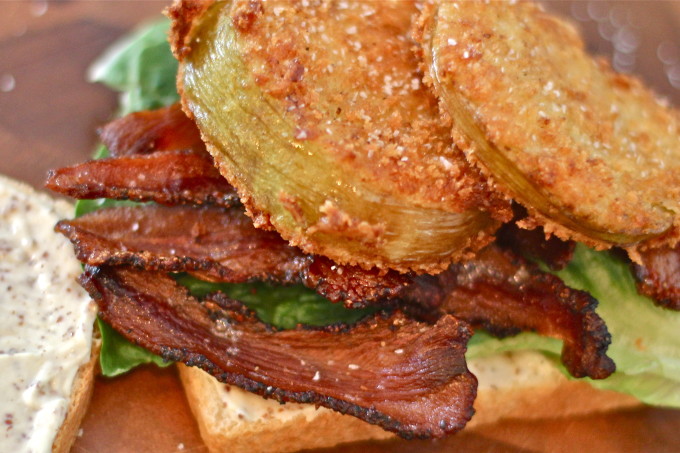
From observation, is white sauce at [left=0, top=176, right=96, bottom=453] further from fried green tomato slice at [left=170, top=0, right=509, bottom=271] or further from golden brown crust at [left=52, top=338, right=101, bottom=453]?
fried green tomato slice at [left=170, top=0, right=509, bottom=271]

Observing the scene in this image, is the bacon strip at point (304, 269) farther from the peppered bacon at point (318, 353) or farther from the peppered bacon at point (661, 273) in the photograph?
the peppered bacon at point (661, 273)

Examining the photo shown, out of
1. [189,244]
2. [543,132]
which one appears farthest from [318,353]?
[543,132]

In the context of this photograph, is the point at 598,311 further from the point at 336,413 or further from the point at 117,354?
the point at 117,354

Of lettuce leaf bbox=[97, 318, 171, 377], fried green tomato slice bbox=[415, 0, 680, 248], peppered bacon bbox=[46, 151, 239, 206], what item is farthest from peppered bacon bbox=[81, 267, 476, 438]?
fried green tomato slice bbox=[415, 0, 680, 248]

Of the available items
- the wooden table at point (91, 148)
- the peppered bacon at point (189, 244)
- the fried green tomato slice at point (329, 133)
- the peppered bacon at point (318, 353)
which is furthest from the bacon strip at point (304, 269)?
the wooden table at point (91, 148)

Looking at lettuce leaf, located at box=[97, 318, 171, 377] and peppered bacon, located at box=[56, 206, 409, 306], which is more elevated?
peppered bacon, located at box=[56, 206, 409, 306]
